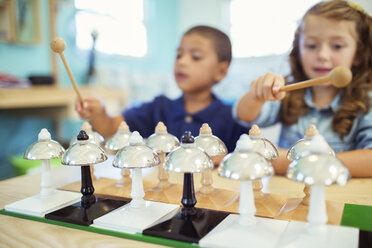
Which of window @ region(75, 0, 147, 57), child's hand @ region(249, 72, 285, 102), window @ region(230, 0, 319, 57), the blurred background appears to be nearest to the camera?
child's hand @ region(249, 72, 285, 102)

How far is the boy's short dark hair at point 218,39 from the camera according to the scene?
1248 millimetres

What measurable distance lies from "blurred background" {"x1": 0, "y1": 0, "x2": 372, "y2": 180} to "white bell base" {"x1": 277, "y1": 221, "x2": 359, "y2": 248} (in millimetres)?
890

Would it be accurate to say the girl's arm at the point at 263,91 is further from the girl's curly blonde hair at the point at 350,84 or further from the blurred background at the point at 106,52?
the blurred background at the point at 106,52

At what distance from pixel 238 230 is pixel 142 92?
9.47ft

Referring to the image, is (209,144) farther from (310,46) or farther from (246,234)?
(310,46)

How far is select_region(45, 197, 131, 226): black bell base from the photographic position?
469 millimetres

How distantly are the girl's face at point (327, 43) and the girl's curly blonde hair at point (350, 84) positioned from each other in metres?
0.02

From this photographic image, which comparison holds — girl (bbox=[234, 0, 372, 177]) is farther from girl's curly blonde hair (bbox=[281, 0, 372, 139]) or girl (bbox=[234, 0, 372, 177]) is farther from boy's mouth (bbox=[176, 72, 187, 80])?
boy's mouth (bbox=[176, 72, 187, 80])

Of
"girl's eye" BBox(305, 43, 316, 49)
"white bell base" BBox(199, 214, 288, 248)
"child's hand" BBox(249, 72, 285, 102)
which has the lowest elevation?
"white bell base" BBox(199, 214, 288, 248)

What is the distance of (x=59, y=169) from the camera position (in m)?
0.84

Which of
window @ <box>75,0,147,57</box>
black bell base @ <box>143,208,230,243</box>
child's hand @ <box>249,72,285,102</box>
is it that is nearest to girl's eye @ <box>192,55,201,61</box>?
child's hand @ <box>249,72,285,102</box>

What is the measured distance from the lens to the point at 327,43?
96 centimetres

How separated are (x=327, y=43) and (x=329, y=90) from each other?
208 mm

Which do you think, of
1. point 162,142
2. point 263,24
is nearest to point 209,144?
point 162,142
